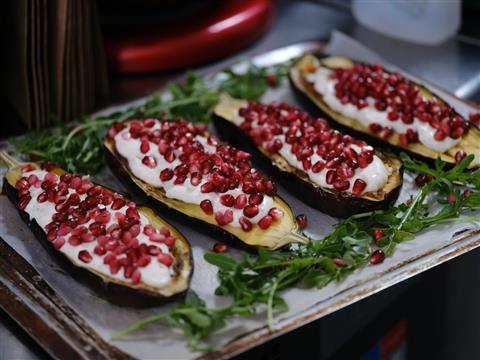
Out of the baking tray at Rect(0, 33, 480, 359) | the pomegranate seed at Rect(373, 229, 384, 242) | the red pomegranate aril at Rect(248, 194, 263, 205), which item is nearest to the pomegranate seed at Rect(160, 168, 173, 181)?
the baking tray at Rect(0, 33, 480, 359)

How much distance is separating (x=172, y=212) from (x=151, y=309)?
0.94 ft

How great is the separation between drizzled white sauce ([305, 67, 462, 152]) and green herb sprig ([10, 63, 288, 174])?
0.19 meters

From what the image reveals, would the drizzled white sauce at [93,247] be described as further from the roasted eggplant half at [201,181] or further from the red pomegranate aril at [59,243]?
the roasted eggplant half at [201,181]

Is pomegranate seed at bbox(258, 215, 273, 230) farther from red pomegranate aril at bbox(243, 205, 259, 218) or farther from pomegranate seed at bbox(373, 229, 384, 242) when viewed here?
pomegranate seed at bbox(373, 229, 384, 242)

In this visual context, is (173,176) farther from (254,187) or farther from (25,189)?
(25,189)

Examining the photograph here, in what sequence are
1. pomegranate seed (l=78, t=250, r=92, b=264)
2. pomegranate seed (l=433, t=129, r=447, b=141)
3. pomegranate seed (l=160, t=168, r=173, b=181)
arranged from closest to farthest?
pomegranate seed (l=78, t=250, r=92, b=264)
pomegranate seed (l=160, t=168, r=173, b=181)
pomegranate seed (l=433, t=129, r=447, b=141)

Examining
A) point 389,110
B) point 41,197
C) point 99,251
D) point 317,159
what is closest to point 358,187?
point 317,159

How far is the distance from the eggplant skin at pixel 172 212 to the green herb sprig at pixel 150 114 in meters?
0.08

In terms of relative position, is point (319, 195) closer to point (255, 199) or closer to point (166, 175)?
point (255, 199)

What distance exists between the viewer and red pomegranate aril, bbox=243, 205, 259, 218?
1.57 m

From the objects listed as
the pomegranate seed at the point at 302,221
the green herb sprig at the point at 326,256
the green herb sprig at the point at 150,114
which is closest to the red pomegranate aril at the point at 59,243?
the green herb sprig at the point at 326,256

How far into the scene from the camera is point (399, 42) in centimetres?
252

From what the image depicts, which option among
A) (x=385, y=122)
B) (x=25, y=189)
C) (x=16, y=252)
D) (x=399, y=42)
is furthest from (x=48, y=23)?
(x=399, y=42)

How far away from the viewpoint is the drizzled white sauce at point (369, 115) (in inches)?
71.7
